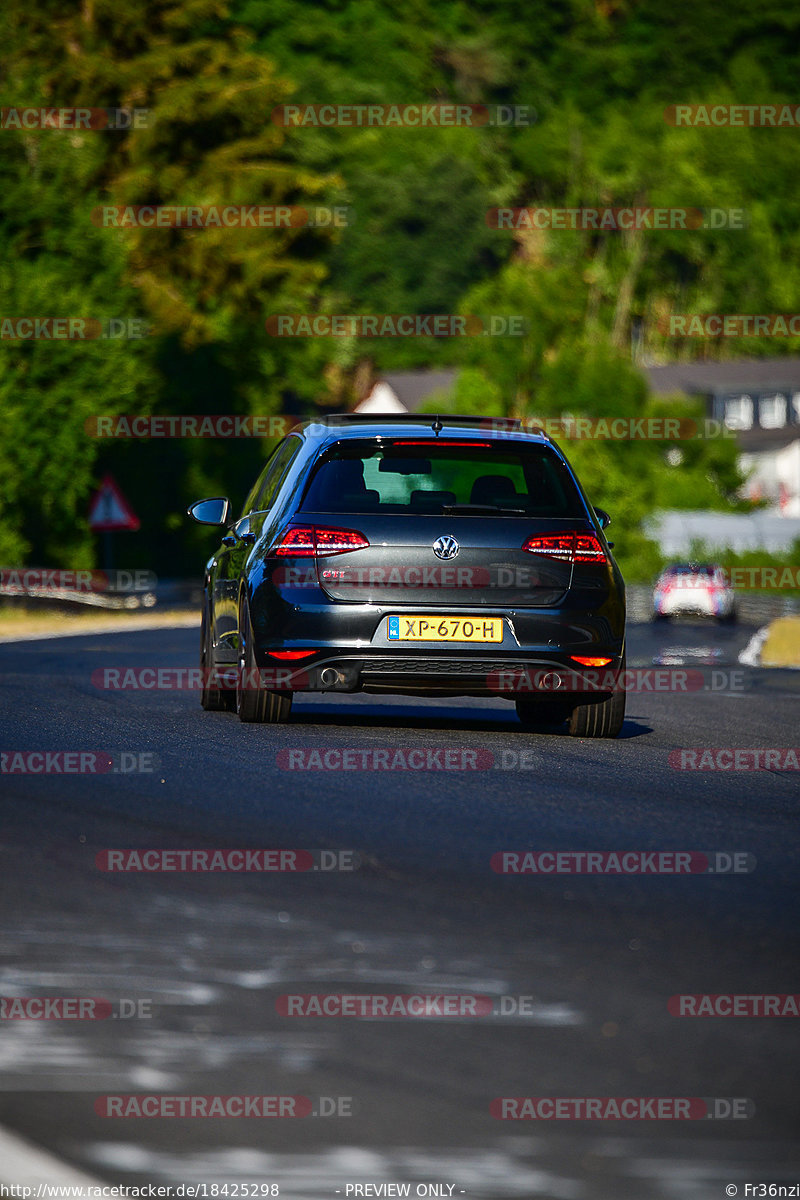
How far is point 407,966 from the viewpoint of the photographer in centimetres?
563

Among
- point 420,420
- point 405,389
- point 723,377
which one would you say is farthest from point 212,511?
point 723,377

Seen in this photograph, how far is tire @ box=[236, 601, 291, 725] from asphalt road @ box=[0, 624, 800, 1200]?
3.04 ft

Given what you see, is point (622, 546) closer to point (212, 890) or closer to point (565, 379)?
point (565, 379)

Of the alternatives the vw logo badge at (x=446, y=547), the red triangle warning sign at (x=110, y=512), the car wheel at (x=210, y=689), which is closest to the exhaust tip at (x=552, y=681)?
the vw logo badge at (x=446, y=547)

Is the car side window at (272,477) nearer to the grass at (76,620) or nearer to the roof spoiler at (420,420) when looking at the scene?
the roof spoiler at (420,420)

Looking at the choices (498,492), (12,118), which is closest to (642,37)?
(12,118)

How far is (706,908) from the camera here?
6.58 meters

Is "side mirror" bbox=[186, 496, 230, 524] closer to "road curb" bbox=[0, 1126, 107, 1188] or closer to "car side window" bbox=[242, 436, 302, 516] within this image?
"car side window" bbox=[242, 436, 302, 516]

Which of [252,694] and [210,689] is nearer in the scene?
[252,694]

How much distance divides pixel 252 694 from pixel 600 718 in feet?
6.38

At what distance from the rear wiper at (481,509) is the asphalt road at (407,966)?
138 centimetres

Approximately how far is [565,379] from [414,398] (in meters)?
17.4

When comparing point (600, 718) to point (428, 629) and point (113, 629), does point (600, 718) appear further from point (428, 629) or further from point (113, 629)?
point (113, 629)

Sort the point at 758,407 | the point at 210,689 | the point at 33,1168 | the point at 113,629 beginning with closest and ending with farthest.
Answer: the point at 33,1168 → the point at 210,689 → the point at 113,629 → the point at 758,407
